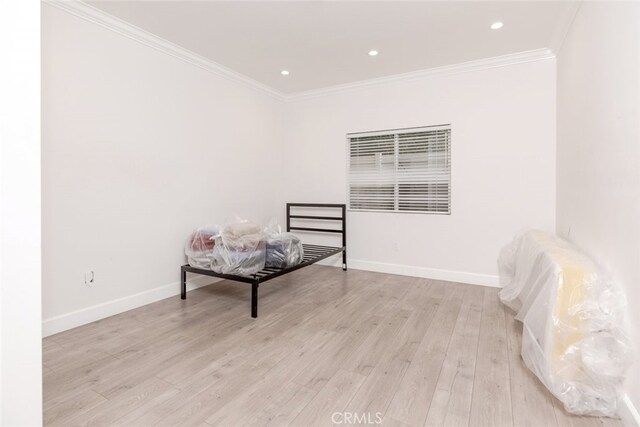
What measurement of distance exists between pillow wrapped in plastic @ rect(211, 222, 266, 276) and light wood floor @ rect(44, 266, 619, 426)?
0.38m

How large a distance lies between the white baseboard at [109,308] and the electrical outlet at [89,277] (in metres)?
0.20

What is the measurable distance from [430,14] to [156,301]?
3528mm

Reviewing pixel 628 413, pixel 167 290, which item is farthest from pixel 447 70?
pixel 167 290

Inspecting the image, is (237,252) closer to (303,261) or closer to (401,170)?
(303,261)

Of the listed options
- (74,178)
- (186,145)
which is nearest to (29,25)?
(74,178)

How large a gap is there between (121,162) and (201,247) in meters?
1.02

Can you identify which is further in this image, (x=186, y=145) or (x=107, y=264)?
(x=186, y=145)

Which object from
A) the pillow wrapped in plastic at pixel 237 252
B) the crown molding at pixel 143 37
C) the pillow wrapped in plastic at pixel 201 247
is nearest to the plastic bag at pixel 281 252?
the pillow wrapped in plastic at pixel 237 252

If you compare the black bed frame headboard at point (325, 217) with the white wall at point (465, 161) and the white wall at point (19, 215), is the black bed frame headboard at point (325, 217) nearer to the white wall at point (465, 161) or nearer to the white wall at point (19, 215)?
the white wall at point (465, 161)

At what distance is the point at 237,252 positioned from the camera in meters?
2.85

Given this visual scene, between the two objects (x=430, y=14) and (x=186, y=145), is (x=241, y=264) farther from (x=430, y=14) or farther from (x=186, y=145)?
(x=430, y=14)

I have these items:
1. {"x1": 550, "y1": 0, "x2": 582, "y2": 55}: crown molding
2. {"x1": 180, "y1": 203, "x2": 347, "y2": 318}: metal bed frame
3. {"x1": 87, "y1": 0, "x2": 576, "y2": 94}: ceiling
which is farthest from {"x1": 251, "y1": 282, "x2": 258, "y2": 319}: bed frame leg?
{"x1": 550, "y1": 0, "x2": 582, "y2": 55}: crown molding

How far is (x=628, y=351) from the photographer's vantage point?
153cm

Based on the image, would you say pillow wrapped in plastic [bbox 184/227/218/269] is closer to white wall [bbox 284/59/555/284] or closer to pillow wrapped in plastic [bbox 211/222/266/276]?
pillow wrapped in plastic [bbox 211/222/266/276]
